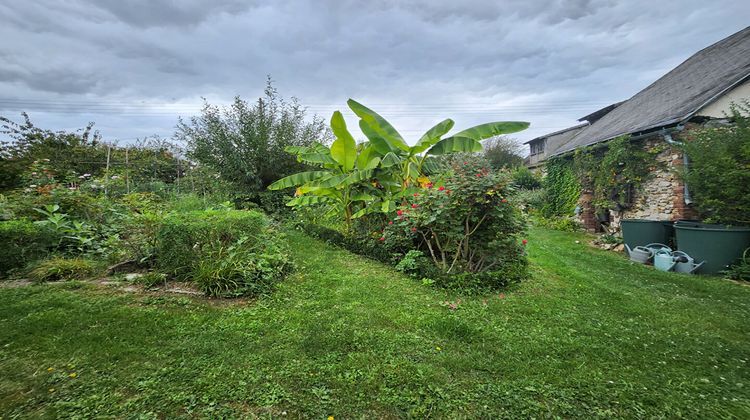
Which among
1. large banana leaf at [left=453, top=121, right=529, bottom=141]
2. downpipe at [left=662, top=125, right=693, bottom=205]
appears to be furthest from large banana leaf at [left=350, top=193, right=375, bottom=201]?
downpipe at [left=662, top=125, right=693, bottom=205]

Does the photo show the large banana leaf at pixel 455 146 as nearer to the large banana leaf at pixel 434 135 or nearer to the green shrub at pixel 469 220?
the large banana leaf at pixel 434 135

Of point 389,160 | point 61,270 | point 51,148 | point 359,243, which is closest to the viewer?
point 61,270

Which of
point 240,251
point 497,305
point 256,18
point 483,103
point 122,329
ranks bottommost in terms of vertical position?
point 497,305

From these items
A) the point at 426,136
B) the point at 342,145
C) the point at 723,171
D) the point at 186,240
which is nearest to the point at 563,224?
the point at 723,171

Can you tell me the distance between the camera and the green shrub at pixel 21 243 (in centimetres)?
364

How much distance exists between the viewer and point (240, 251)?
3.95m

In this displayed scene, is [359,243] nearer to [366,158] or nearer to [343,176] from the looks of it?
[343,176]

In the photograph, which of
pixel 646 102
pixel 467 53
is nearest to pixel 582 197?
pixel 646 102

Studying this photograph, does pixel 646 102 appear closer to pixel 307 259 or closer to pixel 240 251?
pixel 307 259

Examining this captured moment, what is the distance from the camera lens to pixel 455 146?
5.06 metres

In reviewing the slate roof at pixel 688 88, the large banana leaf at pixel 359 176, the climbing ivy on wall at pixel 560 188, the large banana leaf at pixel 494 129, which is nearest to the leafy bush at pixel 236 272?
the large banana leaf at pixel 359 176

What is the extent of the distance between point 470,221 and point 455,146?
1.52 metres

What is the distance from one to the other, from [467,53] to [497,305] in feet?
25.9

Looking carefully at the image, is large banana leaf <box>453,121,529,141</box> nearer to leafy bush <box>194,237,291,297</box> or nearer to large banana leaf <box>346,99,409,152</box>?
large banana leaf <box>346,99,409,152</box>
